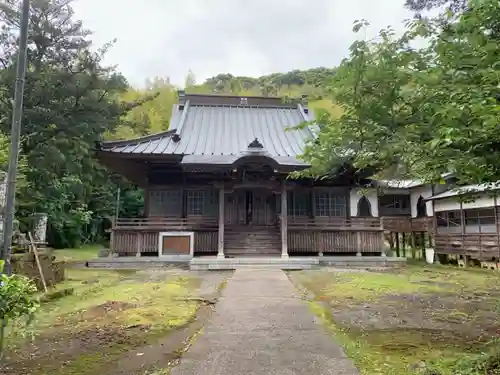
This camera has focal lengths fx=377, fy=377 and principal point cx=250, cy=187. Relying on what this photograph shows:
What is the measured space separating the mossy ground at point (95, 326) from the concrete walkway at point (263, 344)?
30.4 inches

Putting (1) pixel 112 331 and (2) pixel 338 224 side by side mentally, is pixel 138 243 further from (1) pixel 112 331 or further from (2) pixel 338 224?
(1) pixel 112 331

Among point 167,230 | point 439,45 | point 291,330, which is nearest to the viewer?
point 439,45

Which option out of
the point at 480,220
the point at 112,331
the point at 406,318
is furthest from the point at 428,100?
the point at 480,220

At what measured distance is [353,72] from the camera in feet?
10.1

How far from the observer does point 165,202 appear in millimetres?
15977

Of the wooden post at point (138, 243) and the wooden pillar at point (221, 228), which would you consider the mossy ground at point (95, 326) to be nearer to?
the wooden pillar at point (221, 228)

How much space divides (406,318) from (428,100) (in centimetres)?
392

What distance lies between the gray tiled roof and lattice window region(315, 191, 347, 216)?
2268 mm

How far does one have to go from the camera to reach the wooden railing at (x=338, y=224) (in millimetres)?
14977

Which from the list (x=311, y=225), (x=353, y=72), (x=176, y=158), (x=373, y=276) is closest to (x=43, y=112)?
(x=176, y=158)

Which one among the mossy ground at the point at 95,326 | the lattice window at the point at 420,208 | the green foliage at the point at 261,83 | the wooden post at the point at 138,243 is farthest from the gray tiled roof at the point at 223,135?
the green foliage at the point at 261,83

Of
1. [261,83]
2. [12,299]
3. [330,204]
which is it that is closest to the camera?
[12,299]

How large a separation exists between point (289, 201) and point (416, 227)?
295 inches

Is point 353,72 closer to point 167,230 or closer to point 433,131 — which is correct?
point 433,131
